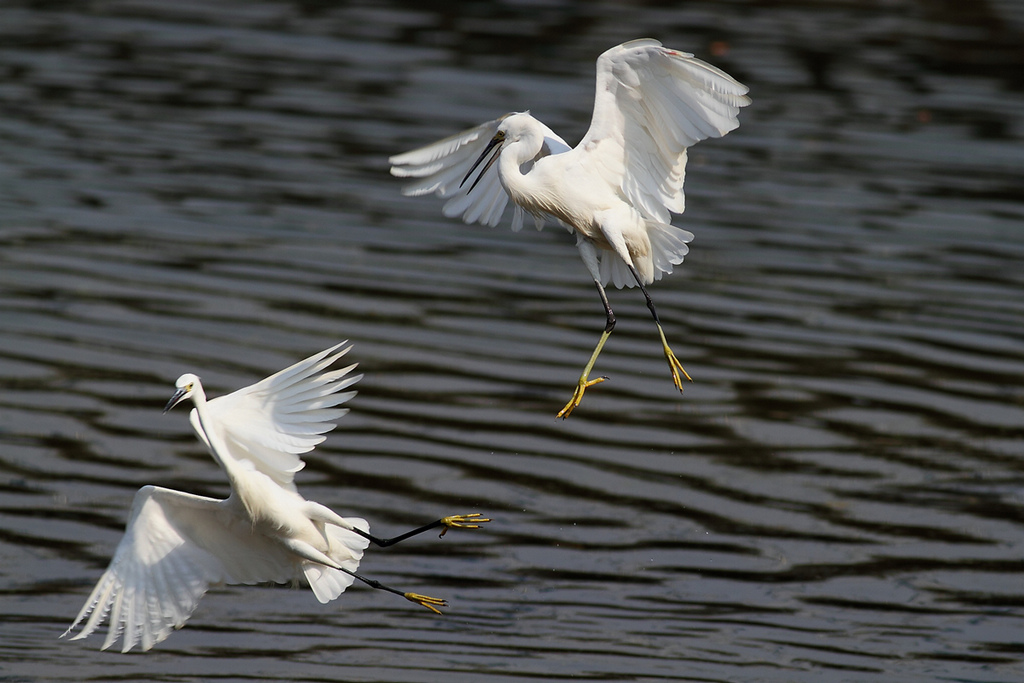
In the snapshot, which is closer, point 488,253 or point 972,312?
point 972,312

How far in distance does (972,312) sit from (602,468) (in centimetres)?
440

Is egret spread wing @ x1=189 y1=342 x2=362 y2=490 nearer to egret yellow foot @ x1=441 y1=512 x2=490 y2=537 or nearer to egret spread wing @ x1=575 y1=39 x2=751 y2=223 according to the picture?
egret yellow foot @ x1=441 y1=512 x2=490 y2=537

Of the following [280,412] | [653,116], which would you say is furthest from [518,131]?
[280,412]

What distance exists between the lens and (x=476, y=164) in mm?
7977

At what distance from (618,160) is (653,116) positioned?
1.11ft

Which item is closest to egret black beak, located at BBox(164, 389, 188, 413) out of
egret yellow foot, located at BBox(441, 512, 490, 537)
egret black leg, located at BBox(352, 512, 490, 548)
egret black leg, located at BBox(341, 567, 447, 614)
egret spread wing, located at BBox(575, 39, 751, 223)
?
egret black leg, located at BBox(352, 512, 490, 548)

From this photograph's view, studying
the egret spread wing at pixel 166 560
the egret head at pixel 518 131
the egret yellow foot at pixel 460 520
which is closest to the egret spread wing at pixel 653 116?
the egret head at pixel 518 131

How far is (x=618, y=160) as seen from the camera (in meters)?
7.71

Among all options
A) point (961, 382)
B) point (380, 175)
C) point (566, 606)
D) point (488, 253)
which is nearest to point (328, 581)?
point (566, 606)

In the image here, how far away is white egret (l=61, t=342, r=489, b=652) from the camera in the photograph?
6.55 m

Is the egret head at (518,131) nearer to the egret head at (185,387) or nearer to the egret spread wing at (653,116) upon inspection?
the egret spread wing at (653,116)

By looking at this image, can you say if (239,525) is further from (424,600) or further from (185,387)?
(424,600)

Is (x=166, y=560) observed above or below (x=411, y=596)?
above

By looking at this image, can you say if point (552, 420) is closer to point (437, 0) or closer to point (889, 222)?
point (889, 222)
